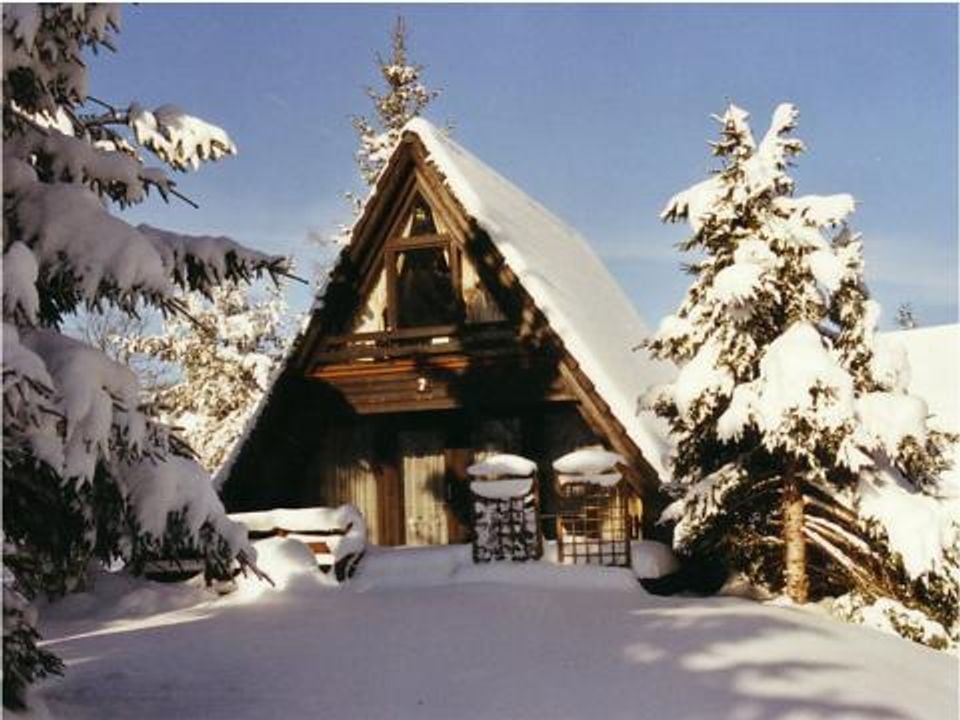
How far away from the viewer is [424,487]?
57.2ft

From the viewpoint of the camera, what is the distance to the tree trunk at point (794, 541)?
12336 mm

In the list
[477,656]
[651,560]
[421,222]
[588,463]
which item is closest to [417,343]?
[421,222]

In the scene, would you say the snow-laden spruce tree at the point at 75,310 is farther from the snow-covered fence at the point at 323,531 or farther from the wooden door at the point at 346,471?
the wooden door at the point at 346,471

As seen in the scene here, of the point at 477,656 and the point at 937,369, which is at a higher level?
the point at 937,369

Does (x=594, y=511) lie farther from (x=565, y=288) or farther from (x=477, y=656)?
(x=477, y=656)

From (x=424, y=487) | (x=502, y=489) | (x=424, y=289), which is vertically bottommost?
(x=424, y=487)

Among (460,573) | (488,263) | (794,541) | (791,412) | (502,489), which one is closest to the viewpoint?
(791,412)

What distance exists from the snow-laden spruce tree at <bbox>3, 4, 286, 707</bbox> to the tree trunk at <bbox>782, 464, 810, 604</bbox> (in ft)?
26.3

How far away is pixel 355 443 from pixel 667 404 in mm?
6855

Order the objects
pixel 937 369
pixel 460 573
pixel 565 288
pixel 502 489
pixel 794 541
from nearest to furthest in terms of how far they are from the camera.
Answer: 1. pixel 794 541
2. pixel 460 573
3. pixel 502 489
4. pixel 565 288
5. pixel 937 369

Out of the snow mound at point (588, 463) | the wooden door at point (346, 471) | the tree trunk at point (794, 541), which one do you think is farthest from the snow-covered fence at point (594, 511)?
the wooden door at point (346, 471)

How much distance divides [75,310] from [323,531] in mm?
7260

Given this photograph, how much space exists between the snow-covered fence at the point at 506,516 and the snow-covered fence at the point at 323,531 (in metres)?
1.82

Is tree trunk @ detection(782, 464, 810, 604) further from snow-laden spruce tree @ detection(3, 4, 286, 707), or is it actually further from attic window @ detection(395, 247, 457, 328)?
snow-laden spruce tree @ detection(3, 4, 286, 707)
